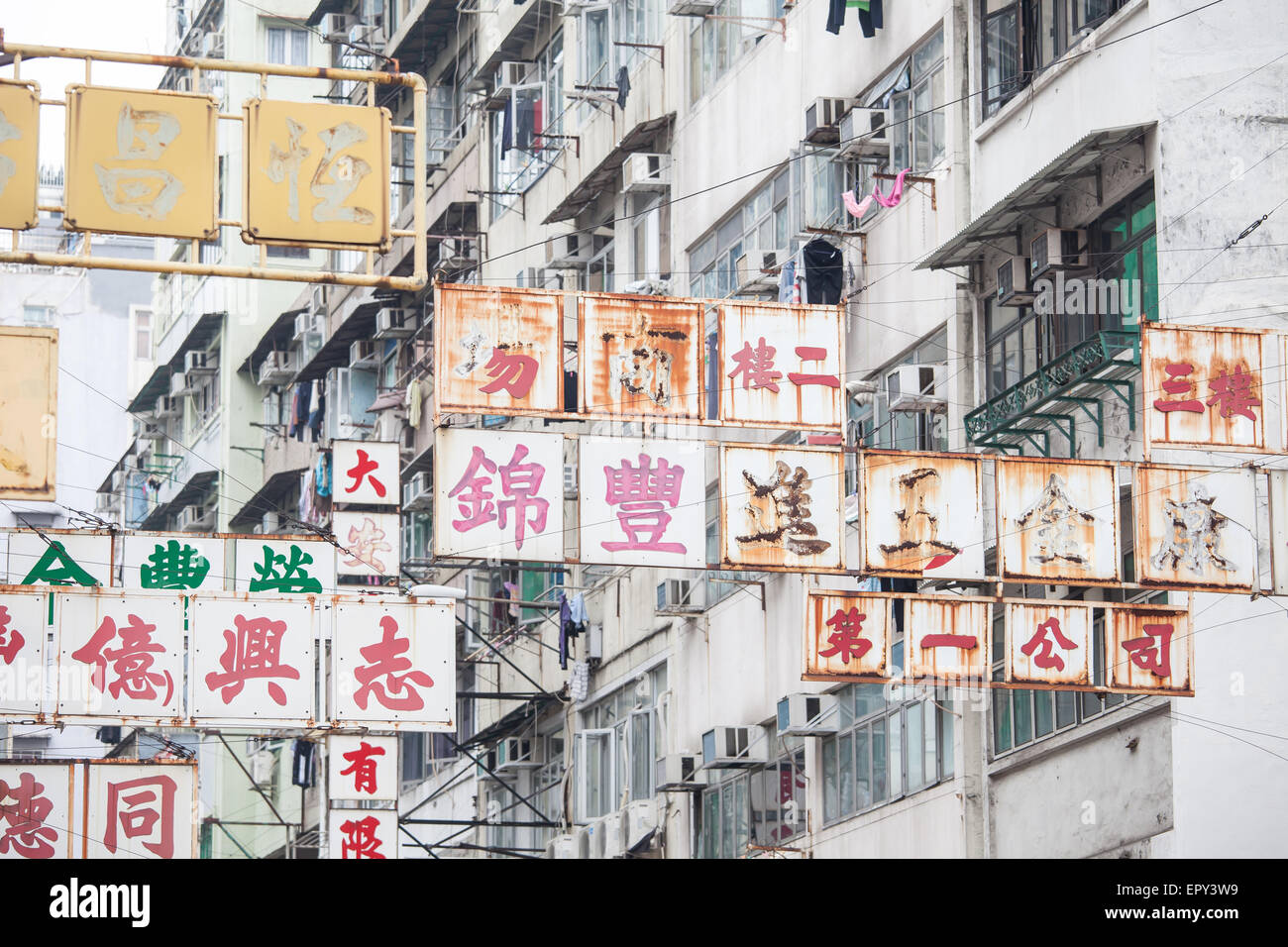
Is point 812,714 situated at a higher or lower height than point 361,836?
higher

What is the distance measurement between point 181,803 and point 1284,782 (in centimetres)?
1076

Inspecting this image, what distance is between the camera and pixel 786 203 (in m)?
25.9

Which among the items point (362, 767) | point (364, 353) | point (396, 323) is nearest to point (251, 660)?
point (362, 767)

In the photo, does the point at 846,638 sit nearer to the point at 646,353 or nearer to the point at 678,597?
the point at 646,353

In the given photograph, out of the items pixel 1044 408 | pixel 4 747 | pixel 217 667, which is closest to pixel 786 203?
pixel 1044 408

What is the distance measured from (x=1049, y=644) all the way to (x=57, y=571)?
1074cm

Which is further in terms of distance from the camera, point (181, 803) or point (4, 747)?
point (4, 747)

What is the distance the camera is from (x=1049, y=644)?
665 inches

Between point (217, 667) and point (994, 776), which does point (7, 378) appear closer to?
point (217, 667)

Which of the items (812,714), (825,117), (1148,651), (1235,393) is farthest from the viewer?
(825,117)

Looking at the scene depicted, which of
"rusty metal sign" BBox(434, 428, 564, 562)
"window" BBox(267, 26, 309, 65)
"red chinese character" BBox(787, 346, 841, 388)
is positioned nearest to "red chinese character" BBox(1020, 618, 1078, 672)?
"red chinese character" BBox(787, 346, 841, 388)

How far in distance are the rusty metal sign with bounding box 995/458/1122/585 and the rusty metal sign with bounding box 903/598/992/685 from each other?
66 cm

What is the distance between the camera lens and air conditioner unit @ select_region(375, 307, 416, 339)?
1580 inches

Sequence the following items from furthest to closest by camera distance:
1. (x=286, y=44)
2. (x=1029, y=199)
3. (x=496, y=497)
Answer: (x=286, y=44) → (x=1029, y=199) → (x=496, y=497)
